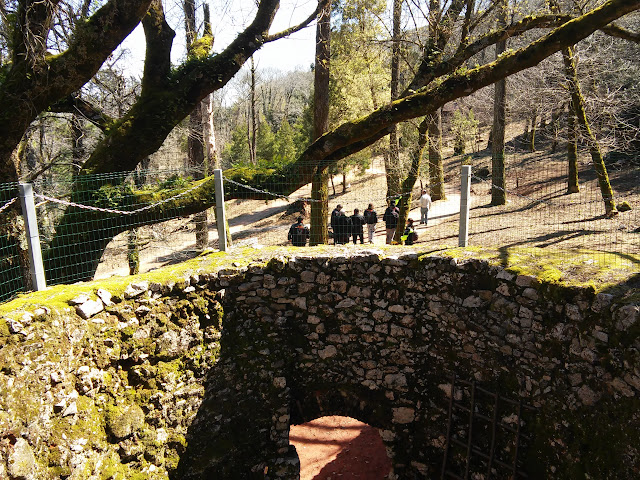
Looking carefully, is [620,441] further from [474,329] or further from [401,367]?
[401,367]

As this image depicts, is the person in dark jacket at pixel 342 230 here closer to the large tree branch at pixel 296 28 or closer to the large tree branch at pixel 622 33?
the large tree branch at pixel 296 28

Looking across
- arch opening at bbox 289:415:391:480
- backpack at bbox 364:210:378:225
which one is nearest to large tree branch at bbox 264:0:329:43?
backpack at bbox 364:210:378:225

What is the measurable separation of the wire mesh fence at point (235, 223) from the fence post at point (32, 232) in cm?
17

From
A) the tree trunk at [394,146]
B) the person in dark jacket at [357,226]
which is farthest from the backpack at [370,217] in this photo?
the tree trunk at [394,146]

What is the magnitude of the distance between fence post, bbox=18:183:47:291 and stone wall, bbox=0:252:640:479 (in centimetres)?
80

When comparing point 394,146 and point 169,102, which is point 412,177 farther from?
point 169,102

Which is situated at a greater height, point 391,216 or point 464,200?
point 464,200

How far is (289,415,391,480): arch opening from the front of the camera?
7.47 m

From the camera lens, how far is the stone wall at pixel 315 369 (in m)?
4.20

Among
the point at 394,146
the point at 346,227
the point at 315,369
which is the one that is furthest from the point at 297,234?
the point at 394,146

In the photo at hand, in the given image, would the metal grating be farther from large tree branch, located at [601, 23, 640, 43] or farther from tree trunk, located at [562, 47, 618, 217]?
tree trunk, located at [562, 47, 618, 217]

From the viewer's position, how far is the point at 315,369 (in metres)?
6.60

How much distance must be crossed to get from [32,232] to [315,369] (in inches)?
163

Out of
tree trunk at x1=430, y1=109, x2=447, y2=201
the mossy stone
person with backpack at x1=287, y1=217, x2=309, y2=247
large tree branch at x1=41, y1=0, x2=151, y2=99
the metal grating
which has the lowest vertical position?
the metal grating
